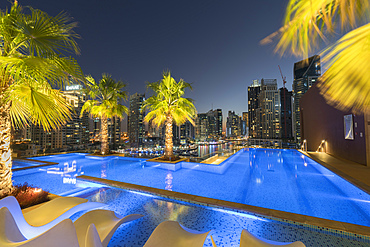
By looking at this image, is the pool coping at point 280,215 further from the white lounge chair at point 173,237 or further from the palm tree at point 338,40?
the palm tree at point 338,40

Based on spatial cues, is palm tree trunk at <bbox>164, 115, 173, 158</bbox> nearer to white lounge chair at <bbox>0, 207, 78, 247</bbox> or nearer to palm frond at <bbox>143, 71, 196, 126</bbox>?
palm frond at <bbox>143, 71, 196, 126</bbox>

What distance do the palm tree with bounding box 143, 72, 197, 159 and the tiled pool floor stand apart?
202 inches

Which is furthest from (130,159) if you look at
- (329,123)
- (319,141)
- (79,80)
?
(319,141)

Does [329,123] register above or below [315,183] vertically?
above

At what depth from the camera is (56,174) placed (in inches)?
255

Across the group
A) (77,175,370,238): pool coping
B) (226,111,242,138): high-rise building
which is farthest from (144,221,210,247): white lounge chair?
(226,111,242,138): high-rise building

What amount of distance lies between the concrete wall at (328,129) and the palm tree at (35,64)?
36.3 feet

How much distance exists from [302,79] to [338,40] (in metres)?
49.5

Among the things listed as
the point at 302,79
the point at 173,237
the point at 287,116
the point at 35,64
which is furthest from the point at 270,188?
the point at 287,116

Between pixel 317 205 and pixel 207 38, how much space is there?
1906cm

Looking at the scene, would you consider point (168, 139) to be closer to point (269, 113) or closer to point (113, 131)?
point (113, 131)

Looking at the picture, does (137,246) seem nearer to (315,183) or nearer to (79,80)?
(79,80)

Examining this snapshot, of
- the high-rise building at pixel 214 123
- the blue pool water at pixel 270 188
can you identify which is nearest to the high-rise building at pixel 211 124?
the high-rise building at pixel 214 123

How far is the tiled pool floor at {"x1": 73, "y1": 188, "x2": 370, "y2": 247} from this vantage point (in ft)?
7.29
